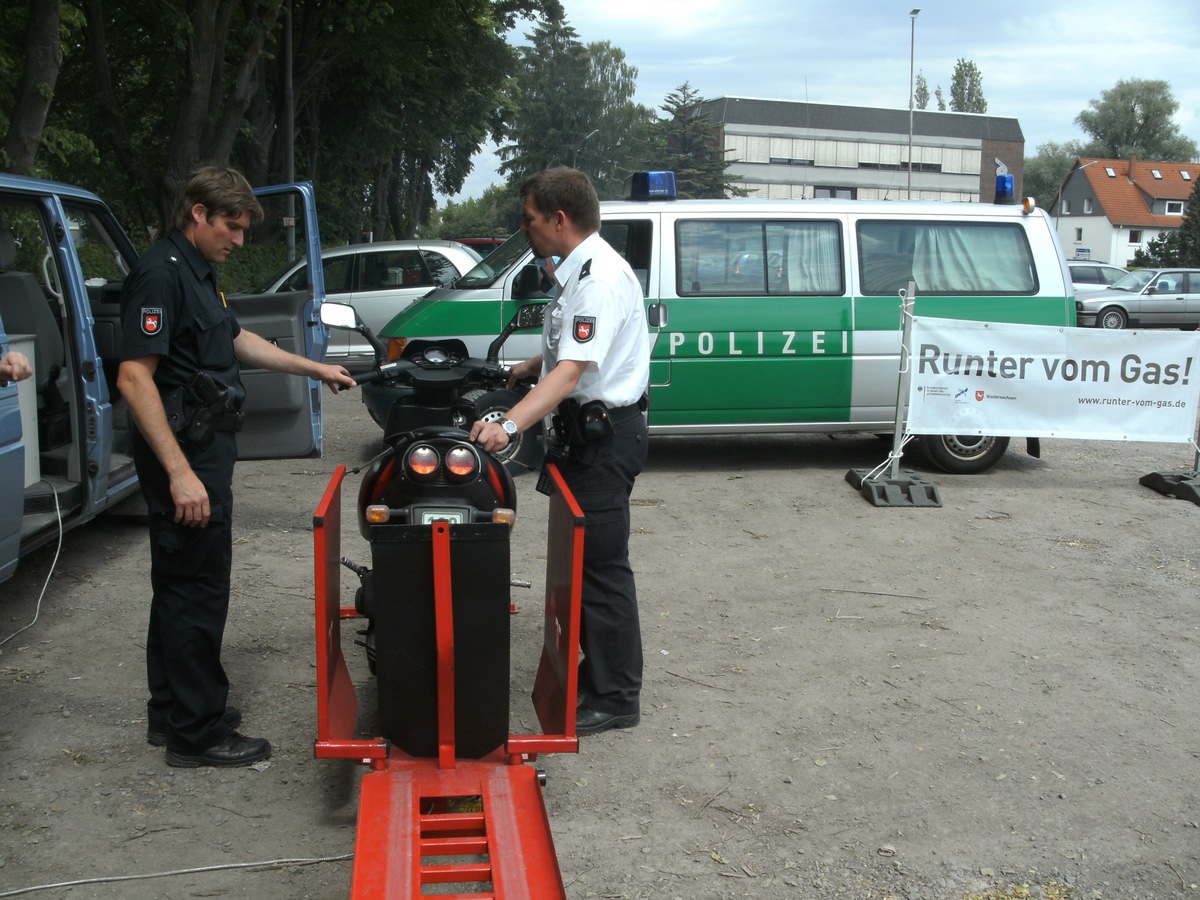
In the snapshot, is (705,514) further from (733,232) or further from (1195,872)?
(1195,872)

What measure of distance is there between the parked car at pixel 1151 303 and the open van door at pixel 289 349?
78.8ft

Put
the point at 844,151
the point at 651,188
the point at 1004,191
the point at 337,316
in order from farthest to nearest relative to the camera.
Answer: the point at 844,151 < the point at 1004,191 < the point at 651,188 < the point at 337,316

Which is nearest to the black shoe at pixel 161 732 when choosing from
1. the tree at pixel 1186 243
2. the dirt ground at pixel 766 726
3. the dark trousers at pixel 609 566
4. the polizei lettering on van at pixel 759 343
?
the dirt ground at pixel 766 726

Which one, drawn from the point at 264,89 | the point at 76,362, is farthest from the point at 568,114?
the point at 76,362

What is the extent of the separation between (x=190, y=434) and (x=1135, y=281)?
2830 centimetres

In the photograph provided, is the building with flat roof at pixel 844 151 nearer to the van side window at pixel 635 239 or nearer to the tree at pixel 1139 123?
the tree at pixel 1139 123

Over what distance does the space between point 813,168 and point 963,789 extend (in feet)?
278

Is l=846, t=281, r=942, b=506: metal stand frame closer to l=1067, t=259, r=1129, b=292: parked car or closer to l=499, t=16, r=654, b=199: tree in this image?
l=1067, t=259, r=1129, b=292: parked car

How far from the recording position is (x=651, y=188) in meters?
9.16

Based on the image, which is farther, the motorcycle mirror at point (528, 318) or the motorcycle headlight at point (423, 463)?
the motorcycle mirror at point (528, 318)

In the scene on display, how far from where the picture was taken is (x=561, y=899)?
9.48ft

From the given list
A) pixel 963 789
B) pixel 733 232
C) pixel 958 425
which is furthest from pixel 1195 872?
pixel 733 232

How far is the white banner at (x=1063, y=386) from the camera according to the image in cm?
841

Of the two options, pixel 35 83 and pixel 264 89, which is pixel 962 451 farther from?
pixel 264 89
